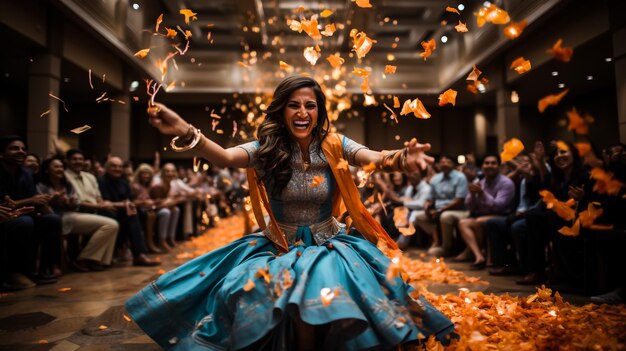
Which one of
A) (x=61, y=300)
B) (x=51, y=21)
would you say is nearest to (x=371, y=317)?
(x=61, y=300)

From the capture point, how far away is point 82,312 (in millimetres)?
3330

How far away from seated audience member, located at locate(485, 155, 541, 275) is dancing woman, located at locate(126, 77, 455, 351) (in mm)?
3051

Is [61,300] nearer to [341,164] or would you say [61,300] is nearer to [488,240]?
[341,164]

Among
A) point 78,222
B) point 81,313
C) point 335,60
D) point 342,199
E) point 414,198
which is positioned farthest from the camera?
point 414,198

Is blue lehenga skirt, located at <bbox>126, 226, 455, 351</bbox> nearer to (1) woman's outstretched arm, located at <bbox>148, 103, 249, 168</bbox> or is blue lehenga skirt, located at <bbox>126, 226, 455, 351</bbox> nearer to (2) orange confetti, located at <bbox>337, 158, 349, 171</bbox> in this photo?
(2) orange confetti, located at <bbox>337, 158, 349, 171</bbox>

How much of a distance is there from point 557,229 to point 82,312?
4.11 meters

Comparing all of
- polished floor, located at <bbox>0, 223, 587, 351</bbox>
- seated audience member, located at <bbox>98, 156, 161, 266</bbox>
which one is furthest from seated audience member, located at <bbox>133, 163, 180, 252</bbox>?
polished floor, located at <bbox>0, 223, 587, 351</bbox>

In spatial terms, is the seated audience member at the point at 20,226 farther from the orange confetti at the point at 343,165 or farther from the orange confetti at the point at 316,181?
the orange confetti at the point at 343,165

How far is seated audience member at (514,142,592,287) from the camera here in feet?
12.8

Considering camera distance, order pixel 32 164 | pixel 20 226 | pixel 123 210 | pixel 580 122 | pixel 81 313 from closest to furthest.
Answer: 1. pixel 580 122
2. pixel 81 313
3. pixel 20 226
4. pixel 32 164
5. pixel 123 210

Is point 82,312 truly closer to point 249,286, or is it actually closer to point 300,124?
point 249,286

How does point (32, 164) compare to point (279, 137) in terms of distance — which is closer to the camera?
point (279, 137)

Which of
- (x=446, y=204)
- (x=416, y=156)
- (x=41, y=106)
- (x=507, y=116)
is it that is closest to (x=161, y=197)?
(x=41, y=106)

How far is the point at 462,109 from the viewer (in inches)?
721
